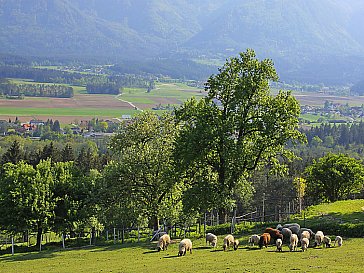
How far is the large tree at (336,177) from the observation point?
179ft

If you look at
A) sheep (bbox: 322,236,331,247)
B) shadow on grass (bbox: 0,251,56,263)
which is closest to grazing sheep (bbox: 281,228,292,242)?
sheep (bbox: 322,236,331,247)

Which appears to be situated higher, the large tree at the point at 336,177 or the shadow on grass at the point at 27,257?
the large tree at the point at 336,177

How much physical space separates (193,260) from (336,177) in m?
32.7

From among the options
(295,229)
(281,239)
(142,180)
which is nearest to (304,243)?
(281,239)

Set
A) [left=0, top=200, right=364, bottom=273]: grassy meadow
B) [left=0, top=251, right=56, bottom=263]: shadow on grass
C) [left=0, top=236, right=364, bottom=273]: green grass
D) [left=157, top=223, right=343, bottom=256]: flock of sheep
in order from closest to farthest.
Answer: [left=0, top=236, right=364, bottom=273]: green grass, [left=0, top=200, right=364, bottom=273]: grassy meadow, [left=157, top=223, right=343, bottom=256]: flock of sheep, [left=0, top=251, right=56, bottom=263]: shadow on grass

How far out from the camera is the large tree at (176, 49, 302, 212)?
36500mm

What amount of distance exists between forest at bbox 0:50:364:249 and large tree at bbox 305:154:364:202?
16464 mm

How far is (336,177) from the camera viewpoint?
2173 inches

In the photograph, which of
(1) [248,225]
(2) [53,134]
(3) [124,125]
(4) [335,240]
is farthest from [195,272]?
(2) [53,134]

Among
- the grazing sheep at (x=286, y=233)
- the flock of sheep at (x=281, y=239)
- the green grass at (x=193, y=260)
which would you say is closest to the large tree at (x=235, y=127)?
the green grass at (x=193, y=260)

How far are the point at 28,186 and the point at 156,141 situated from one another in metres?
10.4

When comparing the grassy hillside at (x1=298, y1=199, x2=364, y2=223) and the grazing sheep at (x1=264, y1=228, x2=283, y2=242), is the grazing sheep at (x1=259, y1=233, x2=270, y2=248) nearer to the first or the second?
the grazing sheep at (x1=264, y1=228, x2=283, y2=242)

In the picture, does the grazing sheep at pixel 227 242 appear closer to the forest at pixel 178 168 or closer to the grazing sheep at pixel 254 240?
the grazing sheep at pixel 254 240

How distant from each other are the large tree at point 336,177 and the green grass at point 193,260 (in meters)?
25.3
